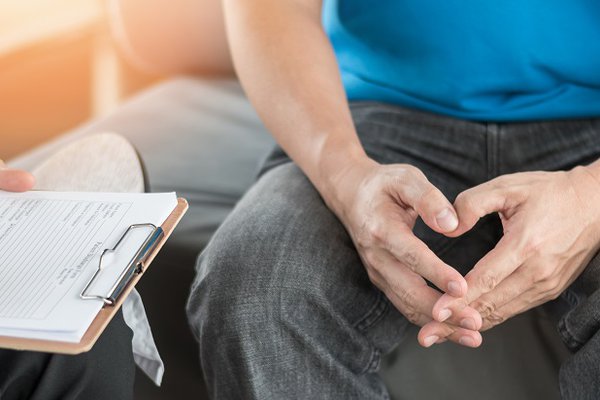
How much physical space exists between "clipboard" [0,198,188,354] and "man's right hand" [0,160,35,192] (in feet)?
0.51

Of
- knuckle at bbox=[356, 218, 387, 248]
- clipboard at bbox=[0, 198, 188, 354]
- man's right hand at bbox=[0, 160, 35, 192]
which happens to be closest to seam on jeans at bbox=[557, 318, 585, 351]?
knuckle at bbox=[356, 218, 387, 248]

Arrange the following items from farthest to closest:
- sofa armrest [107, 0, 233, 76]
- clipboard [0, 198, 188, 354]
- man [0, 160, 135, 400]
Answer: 1. sofa armrest [107, 0, 233, 76]
2. man [0, 160, 135, 400]
3. clipboard [0, 198, 188, 354]

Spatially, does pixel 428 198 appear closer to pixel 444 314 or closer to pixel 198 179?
pixel 444 314

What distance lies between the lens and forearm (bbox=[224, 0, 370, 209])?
84 cm

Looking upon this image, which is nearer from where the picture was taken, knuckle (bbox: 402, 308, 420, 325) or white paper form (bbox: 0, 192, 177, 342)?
white paper form (bbox: 0, 192, 177, 342)

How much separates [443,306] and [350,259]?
0.44ft

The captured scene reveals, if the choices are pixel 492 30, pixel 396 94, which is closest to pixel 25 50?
pixel 396 94

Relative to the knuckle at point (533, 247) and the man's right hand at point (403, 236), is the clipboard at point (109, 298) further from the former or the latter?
the knuckle at point (533, 247)

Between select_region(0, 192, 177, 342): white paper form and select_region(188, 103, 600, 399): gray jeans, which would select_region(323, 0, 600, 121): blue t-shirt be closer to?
select_region(188, 103, 600, 399): gray jeans

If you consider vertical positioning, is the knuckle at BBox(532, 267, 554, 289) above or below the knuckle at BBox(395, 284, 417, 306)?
above

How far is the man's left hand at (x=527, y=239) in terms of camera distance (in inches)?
28.0

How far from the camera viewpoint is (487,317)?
754 millimetres

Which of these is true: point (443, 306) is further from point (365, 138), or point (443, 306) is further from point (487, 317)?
point (365, 138)

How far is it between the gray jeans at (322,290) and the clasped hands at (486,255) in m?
0.05
